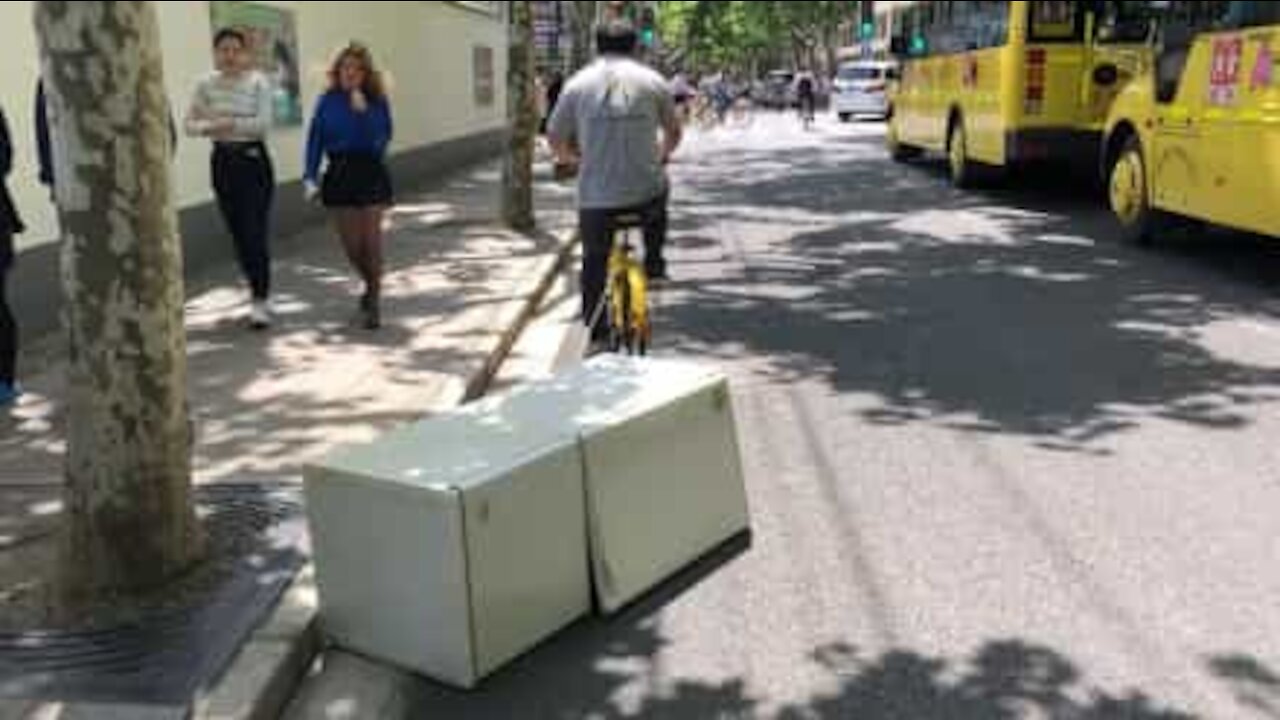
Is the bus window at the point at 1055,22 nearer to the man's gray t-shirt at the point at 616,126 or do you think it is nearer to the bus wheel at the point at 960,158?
the bus wheel at the point at 960,158

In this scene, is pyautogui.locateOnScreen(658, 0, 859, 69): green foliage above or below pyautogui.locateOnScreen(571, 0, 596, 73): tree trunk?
above

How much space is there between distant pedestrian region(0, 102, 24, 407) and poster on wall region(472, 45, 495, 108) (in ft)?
60.4

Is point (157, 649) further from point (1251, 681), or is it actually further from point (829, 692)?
point (1251, 681)

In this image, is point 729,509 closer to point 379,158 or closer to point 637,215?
point 637,215

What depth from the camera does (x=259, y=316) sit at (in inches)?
351

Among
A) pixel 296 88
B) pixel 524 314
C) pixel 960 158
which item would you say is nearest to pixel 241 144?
pixel 524 314

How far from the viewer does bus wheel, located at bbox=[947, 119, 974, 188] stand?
59.5ft

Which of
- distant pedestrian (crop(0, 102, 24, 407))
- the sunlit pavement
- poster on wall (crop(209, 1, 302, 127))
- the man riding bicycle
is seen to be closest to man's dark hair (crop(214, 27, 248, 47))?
distant pedestrian (crop(0, 102, 24, 407))

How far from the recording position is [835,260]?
41.0 ft

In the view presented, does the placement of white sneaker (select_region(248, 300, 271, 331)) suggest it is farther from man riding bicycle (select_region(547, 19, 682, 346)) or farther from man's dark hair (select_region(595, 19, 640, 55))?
man's dark hair (select_region(595, 19, 640, 55))

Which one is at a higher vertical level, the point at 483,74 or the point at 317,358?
the point at 483,74

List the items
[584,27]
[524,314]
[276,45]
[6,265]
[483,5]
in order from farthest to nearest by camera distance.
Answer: [483,5] → [584,27] → [276,45] → [524,314] → [6,265]

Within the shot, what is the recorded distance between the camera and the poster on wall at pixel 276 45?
12828 mm

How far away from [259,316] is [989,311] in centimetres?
486
